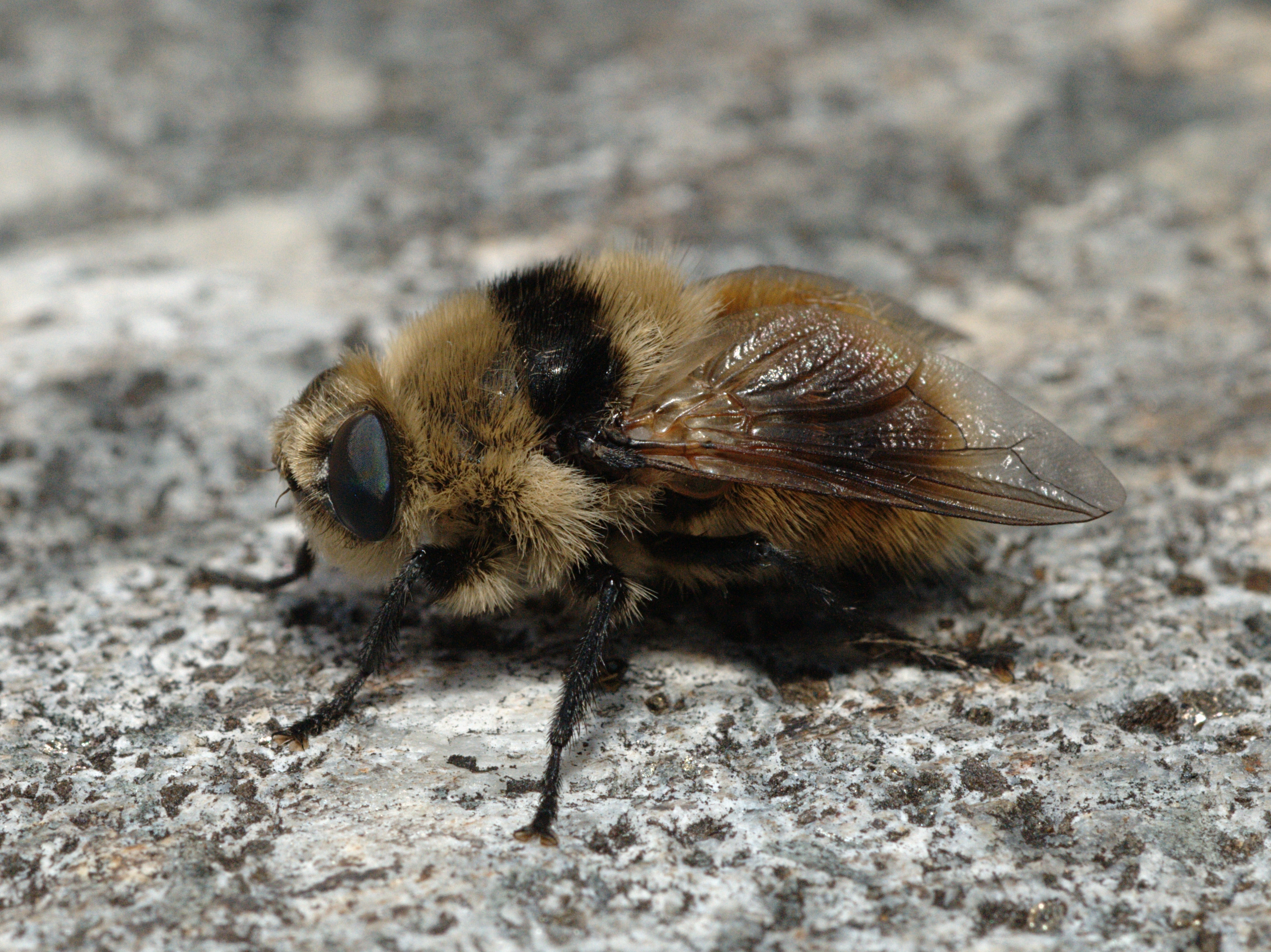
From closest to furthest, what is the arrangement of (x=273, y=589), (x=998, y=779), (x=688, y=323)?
(x=998, y=779) < (x=688, y=323) < (x=273, y=589)

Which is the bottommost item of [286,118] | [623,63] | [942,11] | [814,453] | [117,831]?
[117,831]

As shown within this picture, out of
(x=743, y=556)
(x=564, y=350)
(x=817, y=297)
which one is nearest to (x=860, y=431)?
(x=743, y=556)

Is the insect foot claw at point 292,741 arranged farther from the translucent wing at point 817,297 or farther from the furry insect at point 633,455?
the translucent wing at point 817,297

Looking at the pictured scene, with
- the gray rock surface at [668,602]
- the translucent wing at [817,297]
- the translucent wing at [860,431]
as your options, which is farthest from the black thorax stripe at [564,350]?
the gray rock surface at [668,602]

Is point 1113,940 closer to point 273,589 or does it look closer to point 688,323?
point 688,323

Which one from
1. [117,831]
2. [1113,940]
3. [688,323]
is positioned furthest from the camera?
[688,323]

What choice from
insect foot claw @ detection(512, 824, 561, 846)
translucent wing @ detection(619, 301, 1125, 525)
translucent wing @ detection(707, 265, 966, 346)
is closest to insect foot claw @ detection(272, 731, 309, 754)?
insect foot claw @ detection(512, 824, 561, 846)

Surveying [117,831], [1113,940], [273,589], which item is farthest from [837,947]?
[273,589]

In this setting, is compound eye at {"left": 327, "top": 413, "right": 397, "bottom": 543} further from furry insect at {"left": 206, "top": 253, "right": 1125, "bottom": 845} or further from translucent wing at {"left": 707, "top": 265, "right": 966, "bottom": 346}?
translucent wing at {"left": 707, "top": 265, "right": 966, "bottom": 346}
